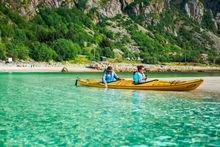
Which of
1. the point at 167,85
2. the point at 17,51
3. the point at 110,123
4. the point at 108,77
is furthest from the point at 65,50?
the point at 110,123

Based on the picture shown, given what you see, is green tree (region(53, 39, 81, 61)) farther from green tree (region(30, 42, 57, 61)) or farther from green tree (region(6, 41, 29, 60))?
green tree (region(6, 41, 29, 60))

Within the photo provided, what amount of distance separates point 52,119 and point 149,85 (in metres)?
21.6

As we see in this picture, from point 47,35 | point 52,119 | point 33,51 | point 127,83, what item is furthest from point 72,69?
point 52,119

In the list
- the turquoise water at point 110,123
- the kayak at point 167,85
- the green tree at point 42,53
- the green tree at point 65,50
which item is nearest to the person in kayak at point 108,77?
the kayak at point 167,85

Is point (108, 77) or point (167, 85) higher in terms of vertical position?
point (108, 77)

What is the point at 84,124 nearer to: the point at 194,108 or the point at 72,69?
the point at 194,108

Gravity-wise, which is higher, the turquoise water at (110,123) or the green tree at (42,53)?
the green tree at (42,53)

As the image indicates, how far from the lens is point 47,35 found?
613 ft

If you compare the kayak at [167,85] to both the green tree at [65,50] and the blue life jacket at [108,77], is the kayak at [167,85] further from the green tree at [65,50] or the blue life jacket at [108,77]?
the green tree at [65,50]

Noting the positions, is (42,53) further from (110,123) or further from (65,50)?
(110,123)

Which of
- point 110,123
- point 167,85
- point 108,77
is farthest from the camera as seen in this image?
point 108,77

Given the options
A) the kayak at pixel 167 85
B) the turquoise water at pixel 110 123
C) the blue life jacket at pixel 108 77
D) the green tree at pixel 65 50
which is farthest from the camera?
the green tree at pixel 65 50

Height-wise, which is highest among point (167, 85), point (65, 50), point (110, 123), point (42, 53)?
point (65, 50)

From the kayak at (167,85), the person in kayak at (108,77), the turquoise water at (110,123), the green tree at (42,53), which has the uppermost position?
the green tree at (42,53)
